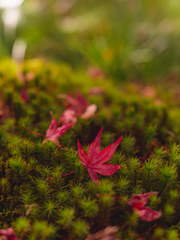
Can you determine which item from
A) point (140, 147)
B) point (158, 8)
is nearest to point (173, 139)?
point (140, 147)

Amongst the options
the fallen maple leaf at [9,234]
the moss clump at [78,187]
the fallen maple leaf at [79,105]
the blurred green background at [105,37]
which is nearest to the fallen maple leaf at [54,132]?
the moss clump at [78,187]

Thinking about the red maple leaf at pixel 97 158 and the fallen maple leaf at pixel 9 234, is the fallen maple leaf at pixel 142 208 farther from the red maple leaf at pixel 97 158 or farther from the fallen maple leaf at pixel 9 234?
the fallen maple leaf at pixel 9 234

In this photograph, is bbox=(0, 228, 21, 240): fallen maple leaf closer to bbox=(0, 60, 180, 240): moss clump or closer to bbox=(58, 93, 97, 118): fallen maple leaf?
bbox=(0, 60, 180, 240): moss clump

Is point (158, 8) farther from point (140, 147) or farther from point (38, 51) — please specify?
point (140, 147)

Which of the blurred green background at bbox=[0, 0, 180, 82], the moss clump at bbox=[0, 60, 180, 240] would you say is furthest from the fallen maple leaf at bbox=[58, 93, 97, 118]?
the blurred green background at bbox=[0, 0, 180, 82]

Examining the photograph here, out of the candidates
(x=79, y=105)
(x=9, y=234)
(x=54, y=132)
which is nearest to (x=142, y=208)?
(x=9, y=234)

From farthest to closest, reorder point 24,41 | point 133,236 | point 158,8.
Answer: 1. point 158,8
2. point 24,41
3. point 133,236
